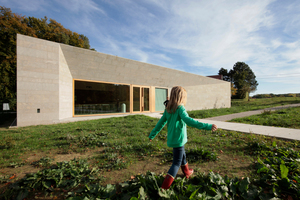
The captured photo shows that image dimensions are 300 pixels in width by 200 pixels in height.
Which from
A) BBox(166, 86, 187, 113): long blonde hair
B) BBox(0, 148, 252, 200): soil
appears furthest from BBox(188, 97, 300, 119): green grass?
BBox(166, 86, 187, 113): long blonde hair

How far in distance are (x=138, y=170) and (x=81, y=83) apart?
9.99 metres

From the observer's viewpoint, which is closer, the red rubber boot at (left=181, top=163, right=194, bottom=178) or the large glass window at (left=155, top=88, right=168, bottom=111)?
the red rubber boot at (left=181, top=163, right=194, bottom=178)

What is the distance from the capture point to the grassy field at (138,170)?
202 centimetres

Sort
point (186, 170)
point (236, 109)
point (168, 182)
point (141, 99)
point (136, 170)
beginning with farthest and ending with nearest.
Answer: point (236, 109) → point (141, 99) → point (136, 170) → point (186, 170) → point (168, 182)

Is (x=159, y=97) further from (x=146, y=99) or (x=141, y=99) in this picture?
(x=141, y=99)

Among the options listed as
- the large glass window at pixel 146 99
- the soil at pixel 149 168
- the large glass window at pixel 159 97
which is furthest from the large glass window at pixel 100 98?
the soil at pixel 149 168

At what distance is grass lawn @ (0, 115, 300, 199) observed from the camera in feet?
6.63

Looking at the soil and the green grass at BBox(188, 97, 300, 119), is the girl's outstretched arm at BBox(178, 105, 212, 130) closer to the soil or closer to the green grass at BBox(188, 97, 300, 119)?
the soil

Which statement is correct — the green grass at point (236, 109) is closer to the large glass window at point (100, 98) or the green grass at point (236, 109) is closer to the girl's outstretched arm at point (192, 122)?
the large glass window at point (100, 98)

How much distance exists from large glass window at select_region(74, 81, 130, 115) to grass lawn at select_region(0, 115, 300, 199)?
259 inches

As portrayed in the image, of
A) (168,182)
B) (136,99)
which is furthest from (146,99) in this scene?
(168,182)

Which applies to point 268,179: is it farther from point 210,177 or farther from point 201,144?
point 201,144

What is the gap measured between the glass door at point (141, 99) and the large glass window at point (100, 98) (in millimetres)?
708

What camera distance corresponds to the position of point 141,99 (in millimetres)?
14164
